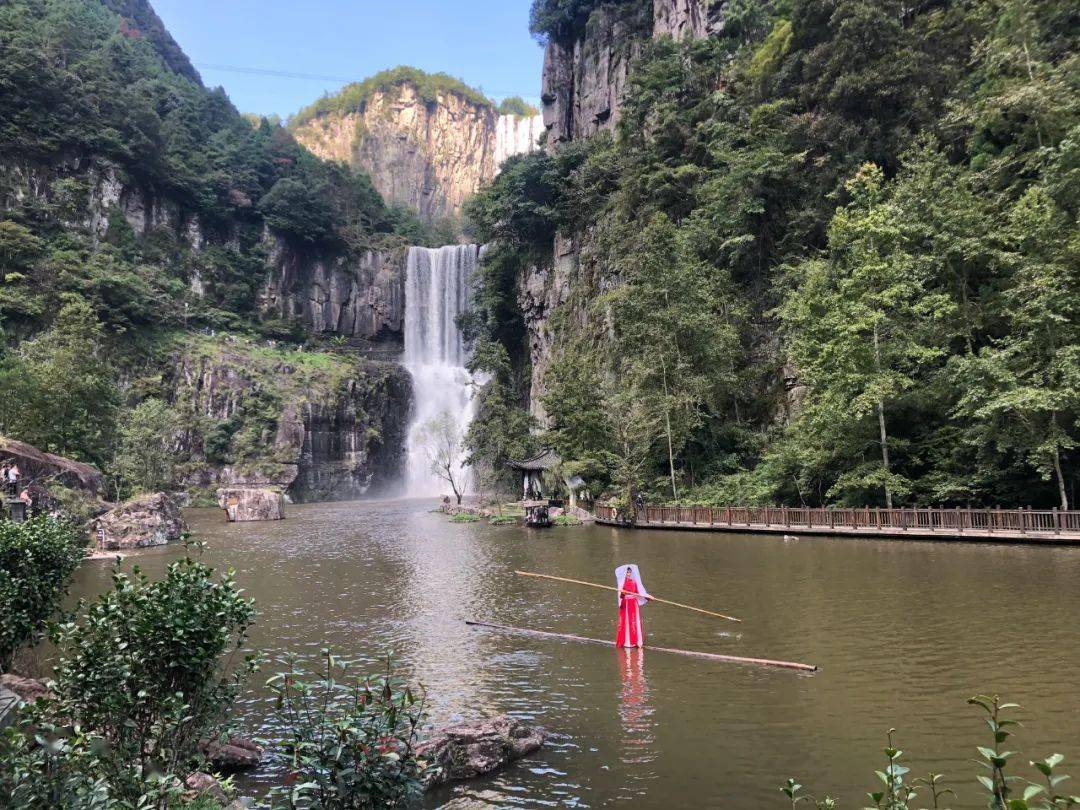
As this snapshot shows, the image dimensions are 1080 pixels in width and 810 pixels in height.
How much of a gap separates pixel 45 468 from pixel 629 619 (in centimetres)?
2111

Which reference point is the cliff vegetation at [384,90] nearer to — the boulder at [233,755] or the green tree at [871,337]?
the green tree at [871,337]

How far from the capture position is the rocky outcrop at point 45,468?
68.0ft

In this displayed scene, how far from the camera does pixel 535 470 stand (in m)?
38.0

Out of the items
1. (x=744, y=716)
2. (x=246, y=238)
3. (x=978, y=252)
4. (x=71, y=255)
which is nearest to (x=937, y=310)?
(x=978, y=252)

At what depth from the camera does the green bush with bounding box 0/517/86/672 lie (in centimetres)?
742

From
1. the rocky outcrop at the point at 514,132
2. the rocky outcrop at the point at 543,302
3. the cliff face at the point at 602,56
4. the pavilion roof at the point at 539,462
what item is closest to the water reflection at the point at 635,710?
the pavilion roof at the point at 539,462

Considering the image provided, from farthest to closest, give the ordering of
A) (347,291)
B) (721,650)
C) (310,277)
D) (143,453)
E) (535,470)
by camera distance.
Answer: (347,291) < (310,277) < (535,470) < (143,453) < (721,650)

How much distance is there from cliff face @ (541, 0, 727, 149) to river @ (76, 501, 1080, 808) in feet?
127

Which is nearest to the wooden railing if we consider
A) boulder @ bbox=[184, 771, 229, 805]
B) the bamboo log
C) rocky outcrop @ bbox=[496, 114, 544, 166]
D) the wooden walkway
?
the wooden walkway

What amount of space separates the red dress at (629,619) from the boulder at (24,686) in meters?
7.20

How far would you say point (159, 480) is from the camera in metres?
35.8

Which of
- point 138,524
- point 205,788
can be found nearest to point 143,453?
point 138,524

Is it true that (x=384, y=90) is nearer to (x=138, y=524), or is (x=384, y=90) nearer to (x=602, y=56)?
(x=602, y=56)

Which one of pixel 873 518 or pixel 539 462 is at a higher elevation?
pixel 539 462
